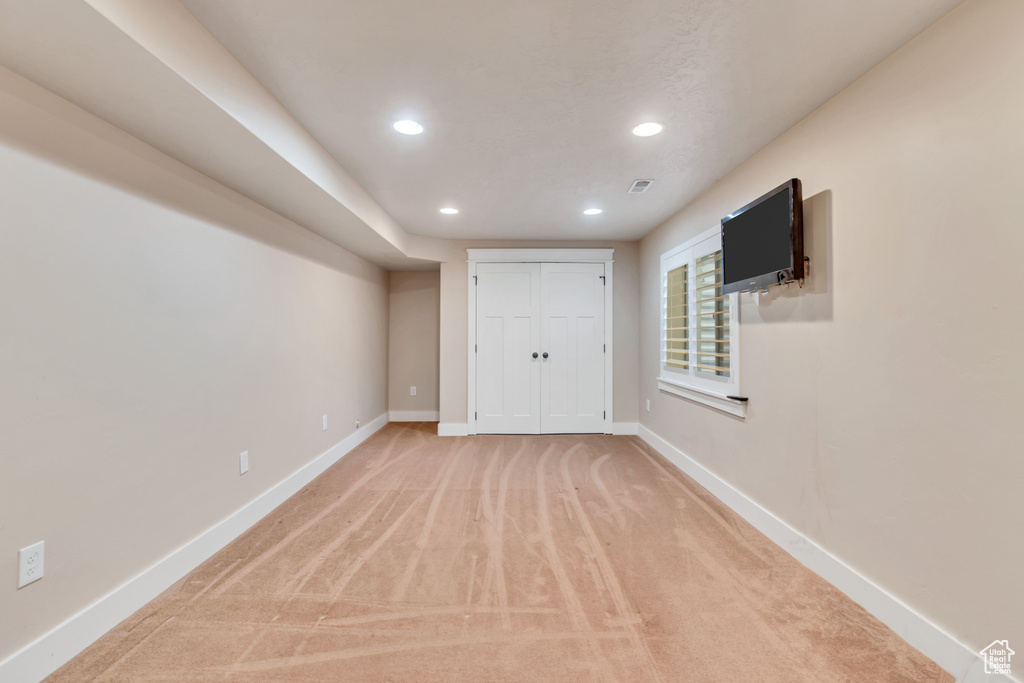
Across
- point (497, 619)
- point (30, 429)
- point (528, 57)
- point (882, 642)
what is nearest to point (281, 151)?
point (528, 57)

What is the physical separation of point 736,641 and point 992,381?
4.18 ft

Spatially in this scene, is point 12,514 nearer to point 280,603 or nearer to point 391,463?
point 280,603

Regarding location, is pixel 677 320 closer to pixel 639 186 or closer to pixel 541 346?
pixel 639 186

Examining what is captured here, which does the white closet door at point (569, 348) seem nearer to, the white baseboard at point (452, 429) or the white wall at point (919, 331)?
the white baseboard at point (452, 429)

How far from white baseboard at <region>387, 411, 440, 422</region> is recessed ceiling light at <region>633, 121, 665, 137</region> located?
451cm

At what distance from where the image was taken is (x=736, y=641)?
1.59m

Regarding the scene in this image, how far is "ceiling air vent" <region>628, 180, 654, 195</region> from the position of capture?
300 cm

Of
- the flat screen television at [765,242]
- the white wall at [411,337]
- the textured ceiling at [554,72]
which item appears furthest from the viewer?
the white wall at [411,337]

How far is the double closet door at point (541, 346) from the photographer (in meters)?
4.87

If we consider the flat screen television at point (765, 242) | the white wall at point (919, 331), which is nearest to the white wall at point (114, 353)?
the flat screen television at point (765, 242)

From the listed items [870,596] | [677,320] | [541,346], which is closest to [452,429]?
[541,346]

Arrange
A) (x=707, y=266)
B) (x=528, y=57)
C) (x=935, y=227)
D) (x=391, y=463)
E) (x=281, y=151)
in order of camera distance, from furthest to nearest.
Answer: (x=391, y=463) → (x=707, y=266) → (x=281, y=151) → (x=528, y=57) → (x=935, y=227)

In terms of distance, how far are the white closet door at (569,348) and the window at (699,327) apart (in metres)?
0.91

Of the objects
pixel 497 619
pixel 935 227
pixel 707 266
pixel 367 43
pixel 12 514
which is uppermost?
pixel 367 43
